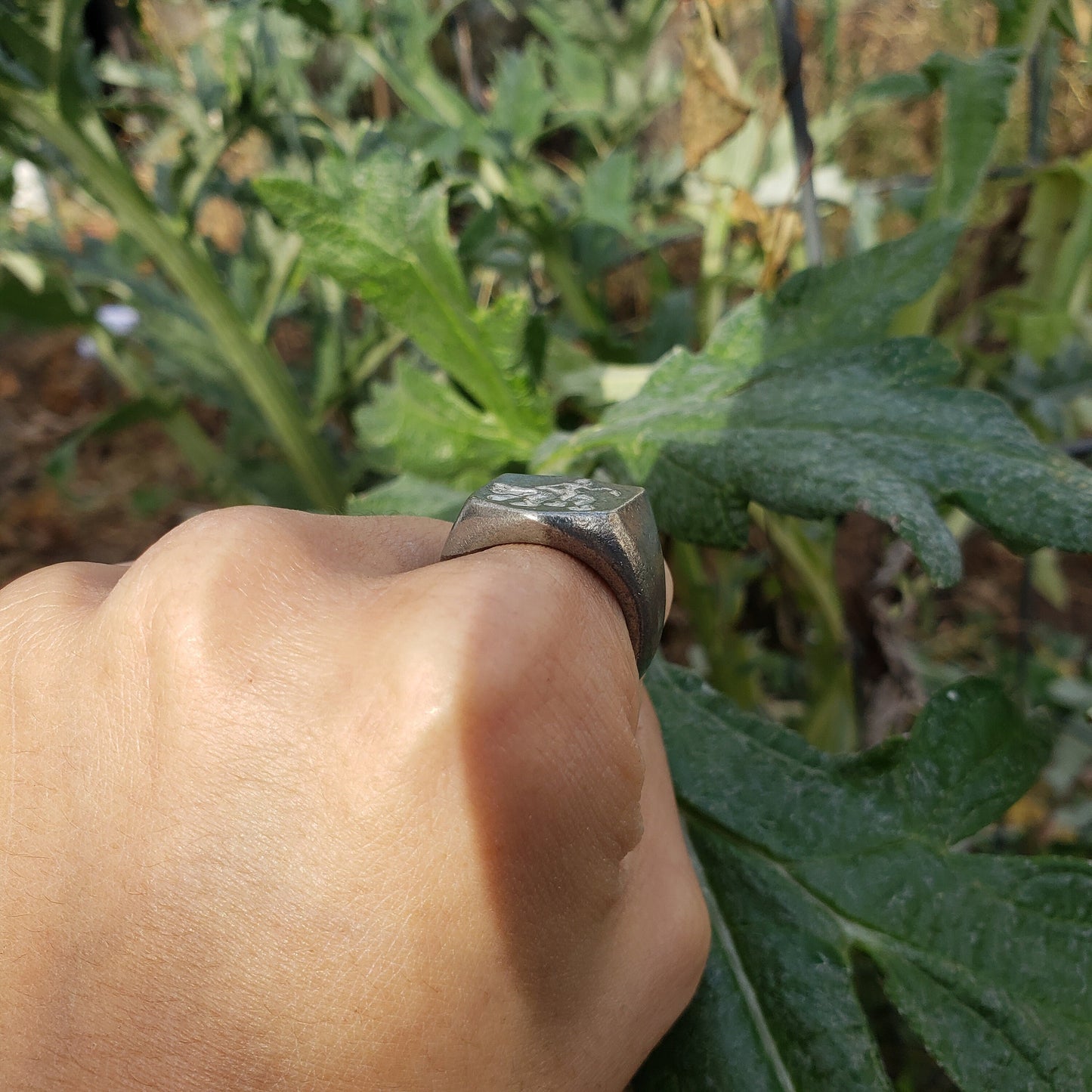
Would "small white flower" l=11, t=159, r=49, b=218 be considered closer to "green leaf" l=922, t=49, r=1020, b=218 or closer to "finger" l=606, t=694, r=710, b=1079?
"green leaf" l=922, t=49, r=1020, b=218

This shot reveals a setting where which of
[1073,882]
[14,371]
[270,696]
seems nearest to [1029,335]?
[1073,882]

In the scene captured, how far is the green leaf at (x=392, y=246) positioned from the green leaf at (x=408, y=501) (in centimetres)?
10

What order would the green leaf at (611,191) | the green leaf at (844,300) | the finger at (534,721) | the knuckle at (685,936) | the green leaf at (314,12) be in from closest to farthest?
1. the finger at (534,721)
2. the knuckle at (685,936)
3. the green leaf at (844,300)
4. the green leaf at (314,12)
5. the green leaf at (611,191)

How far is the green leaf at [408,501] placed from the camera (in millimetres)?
598

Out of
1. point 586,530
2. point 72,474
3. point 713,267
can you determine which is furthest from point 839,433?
point 72,474

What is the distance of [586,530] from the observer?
0.30 meters

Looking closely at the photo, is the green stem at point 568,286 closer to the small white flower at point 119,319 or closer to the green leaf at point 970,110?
the green leaf at point 970,110

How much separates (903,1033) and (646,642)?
735mm

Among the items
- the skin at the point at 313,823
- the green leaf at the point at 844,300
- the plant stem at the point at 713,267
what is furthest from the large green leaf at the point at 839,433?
the plant stem at the point at 713,267

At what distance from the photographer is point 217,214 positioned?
10.2 ft

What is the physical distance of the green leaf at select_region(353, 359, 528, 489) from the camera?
26.0 inches

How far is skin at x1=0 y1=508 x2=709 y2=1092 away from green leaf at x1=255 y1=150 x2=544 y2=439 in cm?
34

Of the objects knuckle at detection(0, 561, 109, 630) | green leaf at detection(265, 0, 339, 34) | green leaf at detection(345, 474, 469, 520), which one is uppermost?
green leaf at detection(265, 0, 339, 34)

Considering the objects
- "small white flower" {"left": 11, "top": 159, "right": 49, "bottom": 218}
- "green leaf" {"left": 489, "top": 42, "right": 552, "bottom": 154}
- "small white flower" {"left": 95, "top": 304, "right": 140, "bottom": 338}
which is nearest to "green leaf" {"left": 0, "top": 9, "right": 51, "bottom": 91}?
"small white flower" {"left": 95, "top": 304, "right": 140, "bottom": 338}
